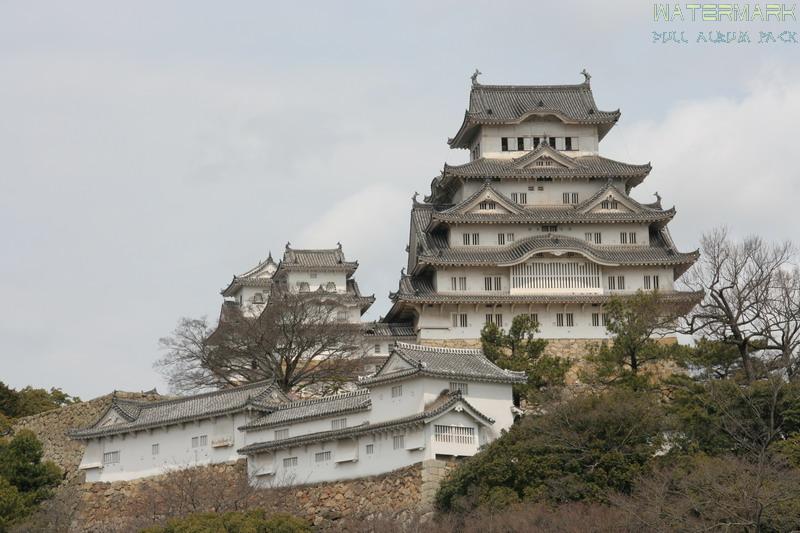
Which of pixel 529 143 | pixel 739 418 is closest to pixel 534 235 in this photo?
pixel 529 143

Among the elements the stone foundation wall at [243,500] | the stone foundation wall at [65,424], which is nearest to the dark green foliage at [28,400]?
the stone foundation wall at [65,424]

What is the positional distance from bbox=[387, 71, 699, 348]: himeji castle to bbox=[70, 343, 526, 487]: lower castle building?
1375 cm

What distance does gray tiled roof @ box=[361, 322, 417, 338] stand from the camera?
2507 inches

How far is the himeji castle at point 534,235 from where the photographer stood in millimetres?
61875

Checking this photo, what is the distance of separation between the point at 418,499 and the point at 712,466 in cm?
865

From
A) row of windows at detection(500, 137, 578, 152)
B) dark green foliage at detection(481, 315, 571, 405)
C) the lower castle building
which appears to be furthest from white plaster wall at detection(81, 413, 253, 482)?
row of windows at detection(500, 137, 578, 152)

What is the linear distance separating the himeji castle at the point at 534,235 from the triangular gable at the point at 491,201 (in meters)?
0.05

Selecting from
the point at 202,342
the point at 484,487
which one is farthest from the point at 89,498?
the point at 484,487

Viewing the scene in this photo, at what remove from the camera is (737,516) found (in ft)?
117

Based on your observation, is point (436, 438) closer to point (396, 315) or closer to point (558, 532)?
point (558, 532)

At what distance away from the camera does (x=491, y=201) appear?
63.9 metres

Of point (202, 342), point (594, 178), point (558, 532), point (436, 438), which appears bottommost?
point (558, 532)

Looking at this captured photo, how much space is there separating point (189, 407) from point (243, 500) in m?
6.35

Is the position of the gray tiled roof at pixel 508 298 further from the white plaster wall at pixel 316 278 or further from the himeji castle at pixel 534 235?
the white plaster wall at pixel 316 278
